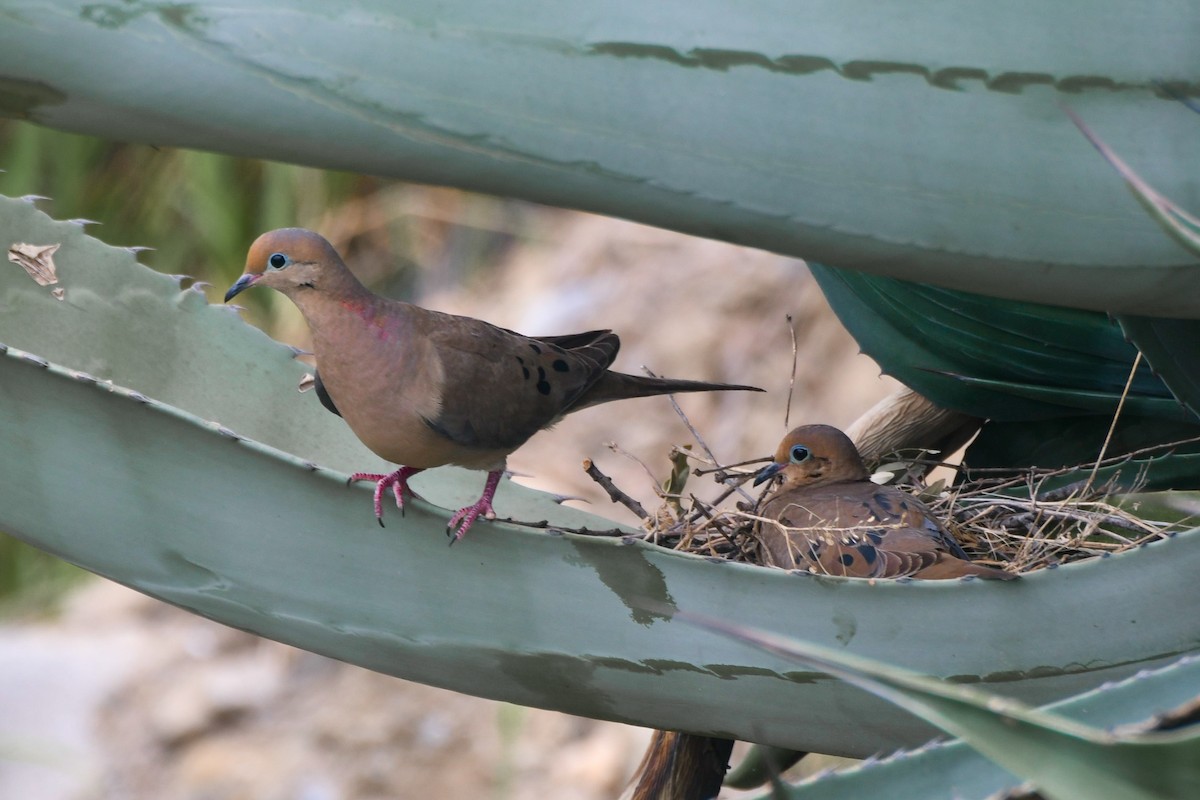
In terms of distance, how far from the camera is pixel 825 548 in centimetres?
155

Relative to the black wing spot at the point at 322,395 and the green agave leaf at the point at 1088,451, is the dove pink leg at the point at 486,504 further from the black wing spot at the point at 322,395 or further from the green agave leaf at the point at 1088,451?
the green agave leaf at the point at 1088,451

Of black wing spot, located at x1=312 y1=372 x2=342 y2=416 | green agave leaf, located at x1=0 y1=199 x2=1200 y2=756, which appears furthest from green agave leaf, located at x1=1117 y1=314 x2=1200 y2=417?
black wing spot, located at x1=312 y1=372 x2=342 y2=416

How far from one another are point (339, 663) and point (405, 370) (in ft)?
9.14

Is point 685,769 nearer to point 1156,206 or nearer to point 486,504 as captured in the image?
point 486,504

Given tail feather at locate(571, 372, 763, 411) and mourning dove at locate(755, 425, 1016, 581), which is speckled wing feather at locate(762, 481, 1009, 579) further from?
tail feather at locate(571, 372, 763, 411)

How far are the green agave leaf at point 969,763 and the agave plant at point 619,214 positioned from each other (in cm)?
20

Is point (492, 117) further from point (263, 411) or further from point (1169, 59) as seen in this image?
point (263, 411)

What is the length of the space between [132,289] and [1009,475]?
3.95 ft

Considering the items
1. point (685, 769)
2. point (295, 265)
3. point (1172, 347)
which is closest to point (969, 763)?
point (1172, 347)

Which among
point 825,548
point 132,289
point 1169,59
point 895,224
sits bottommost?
point 825,548

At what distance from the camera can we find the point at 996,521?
1.64 m

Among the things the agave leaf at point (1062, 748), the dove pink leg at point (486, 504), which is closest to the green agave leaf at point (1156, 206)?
the agave leaf at point (1062, 748)

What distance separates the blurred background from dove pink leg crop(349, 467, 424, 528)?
1.92 meters

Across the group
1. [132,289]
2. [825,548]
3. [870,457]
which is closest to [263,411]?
[132,289]
